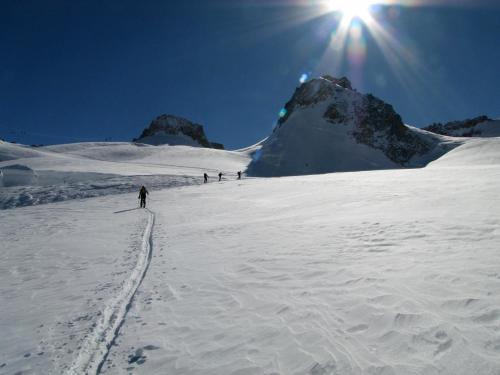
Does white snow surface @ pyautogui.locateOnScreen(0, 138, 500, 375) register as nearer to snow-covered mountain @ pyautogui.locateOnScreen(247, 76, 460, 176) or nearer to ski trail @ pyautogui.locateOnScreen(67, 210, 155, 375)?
ski trail @ pyautogui.locateOnScreen(67, 210, 155, 375)

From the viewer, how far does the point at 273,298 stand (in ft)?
21.4

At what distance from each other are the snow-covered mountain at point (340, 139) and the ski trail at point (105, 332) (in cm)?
8083

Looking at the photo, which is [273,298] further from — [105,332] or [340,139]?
[340,139]

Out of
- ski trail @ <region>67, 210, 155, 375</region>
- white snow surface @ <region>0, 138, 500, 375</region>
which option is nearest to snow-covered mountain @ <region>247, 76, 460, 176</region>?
white snow surface @ <region>0, 138, 500, 375</region>

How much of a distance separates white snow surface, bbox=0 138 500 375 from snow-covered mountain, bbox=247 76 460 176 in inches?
3040

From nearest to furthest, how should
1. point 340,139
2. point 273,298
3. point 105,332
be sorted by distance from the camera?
point 105,332 → point 273,298 → point 340,139

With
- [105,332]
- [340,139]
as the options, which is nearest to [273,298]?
[105,332]

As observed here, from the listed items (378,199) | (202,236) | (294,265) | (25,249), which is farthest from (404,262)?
(25,249)

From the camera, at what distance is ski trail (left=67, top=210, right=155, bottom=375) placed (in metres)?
4.73

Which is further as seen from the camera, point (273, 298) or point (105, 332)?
point (273, 298)

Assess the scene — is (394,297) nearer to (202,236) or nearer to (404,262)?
(404,262)

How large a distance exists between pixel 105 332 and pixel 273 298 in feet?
10.4

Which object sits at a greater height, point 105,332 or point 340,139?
point 340,139

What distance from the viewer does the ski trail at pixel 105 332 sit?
4730 mm
